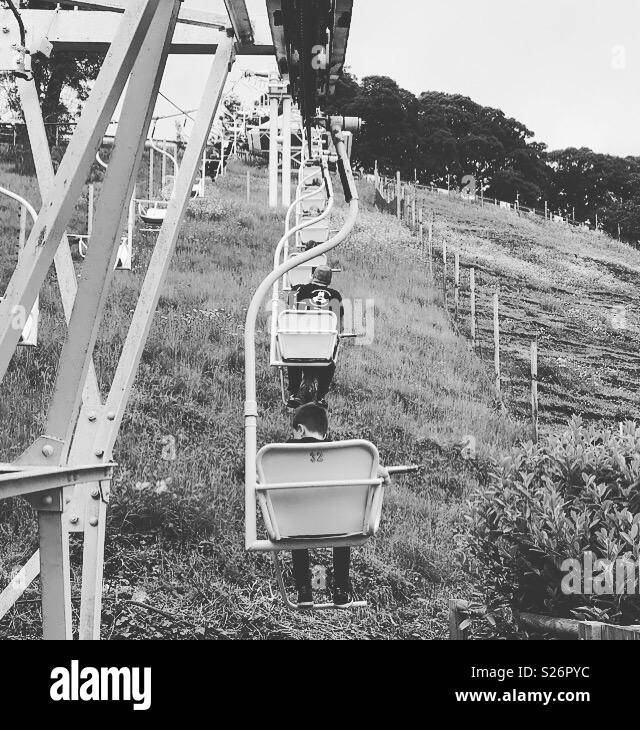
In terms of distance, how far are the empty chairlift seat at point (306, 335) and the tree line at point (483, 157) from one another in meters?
36.2

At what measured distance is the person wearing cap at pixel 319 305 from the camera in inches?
256

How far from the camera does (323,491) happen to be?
9.31 feet

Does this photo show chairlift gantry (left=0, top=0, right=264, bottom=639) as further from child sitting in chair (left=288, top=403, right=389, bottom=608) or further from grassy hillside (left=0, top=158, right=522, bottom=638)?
grassy hillside (left=0, top=158, right=522, bottom=638)

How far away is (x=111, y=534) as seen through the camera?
5863 mm

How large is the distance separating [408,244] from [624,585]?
16902mm

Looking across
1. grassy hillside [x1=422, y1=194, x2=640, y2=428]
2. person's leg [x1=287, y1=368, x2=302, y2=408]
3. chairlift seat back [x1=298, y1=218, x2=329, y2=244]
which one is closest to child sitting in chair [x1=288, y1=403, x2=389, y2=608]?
person's leg [x1=287, y1=368, x2=302, y2=408]

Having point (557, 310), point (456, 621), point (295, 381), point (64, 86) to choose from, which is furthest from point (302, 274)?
point (64, 86)

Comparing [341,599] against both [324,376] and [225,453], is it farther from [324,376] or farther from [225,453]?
[225,453]

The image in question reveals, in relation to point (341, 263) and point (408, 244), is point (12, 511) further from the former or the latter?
point (408, 244)

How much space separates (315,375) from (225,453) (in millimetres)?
1102

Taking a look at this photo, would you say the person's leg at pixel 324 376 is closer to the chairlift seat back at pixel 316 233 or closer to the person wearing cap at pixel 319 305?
the person wearing cap at pixel 319 305

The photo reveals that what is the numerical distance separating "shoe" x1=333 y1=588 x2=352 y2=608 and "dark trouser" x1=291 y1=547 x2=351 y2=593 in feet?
0.09
